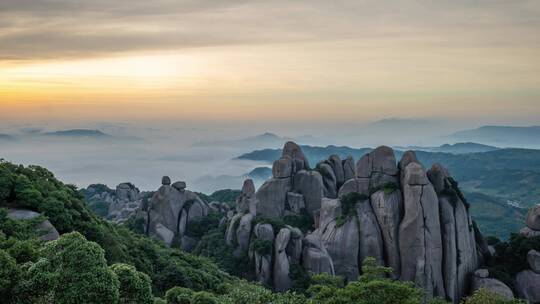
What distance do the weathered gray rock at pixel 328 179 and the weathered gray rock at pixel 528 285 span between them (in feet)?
81.7

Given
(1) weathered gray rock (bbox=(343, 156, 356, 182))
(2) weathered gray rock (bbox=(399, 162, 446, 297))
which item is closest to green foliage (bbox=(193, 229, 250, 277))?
(2) weathered gray rock (bbox=(399, 162, 446, 297))

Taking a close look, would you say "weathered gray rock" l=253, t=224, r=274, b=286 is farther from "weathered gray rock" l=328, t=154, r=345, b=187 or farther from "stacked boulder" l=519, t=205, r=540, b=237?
"stacked boulder" l=519, t=205, r=540, b=237

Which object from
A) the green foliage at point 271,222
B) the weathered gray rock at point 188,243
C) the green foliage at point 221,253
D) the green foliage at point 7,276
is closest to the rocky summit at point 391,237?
the green foliage at point 271,222

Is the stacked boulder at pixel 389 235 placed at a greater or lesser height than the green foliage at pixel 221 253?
greater

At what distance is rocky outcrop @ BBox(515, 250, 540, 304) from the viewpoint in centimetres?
4562

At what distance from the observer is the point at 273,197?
6309 centimetres

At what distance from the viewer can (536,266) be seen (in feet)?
153

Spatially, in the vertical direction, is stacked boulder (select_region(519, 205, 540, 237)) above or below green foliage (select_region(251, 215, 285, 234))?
above

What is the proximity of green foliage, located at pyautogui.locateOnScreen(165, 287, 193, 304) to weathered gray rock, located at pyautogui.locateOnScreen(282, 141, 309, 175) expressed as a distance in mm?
37235

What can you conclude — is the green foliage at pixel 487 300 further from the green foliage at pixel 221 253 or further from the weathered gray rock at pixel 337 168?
the weathered gray rock at pixel 337 168

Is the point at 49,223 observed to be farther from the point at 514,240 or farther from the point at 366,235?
the point at 514,240

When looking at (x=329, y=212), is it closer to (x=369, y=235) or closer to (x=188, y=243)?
(x=369, y=235)

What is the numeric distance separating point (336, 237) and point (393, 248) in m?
5.70

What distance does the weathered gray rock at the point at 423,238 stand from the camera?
151 ft
